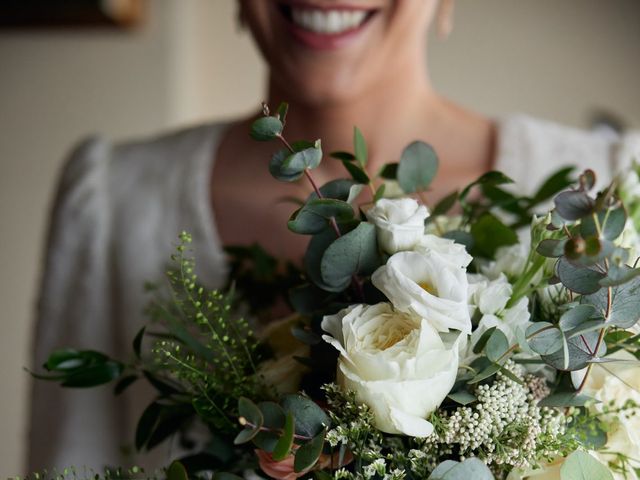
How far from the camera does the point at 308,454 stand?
454 mm

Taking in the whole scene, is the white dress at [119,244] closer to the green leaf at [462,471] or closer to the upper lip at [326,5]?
the upper lip at [326,5]

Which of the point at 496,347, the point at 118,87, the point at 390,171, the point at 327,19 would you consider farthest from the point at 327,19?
the point at 118,87

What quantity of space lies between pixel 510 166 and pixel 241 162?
14.6 inches

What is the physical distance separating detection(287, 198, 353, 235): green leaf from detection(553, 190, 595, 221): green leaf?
14 cm

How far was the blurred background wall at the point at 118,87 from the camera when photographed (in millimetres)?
2100

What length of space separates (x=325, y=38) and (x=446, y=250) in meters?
0.46

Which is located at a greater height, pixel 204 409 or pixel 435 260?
pixel 435 260

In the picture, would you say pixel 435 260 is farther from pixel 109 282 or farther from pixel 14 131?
pixel 14 131

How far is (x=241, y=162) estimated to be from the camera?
1.08 metres

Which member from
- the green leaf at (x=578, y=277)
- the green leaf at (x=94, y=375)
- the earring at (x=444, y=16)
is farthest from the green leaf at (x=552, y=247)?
the earring at (x=444, y=16)

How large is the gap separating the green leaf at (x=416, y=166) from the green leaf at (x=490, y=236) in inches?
2.2

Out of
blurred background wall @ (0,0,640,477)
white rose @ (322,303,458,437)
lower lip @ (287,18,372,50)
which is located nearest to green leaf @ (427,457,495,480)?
white rose @ (322,303,458,437)

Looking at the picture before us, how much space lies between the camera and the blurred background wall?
2.10 m

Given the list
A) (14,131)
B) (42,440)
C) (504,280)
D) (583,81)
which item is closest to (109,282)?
(42,440)
